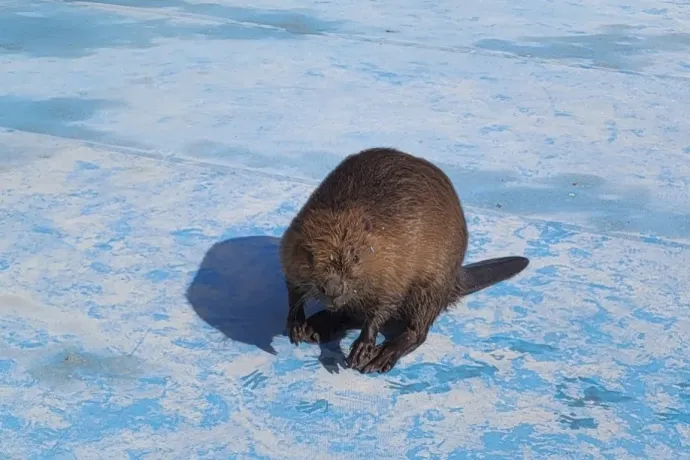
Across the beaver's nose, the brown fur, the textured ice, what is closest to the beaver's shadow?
the textured ice

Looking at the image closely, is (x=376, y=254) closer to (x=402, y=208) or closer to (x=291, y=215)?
(x=402, y=208)

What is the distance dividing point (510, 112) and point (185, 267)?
2400mm

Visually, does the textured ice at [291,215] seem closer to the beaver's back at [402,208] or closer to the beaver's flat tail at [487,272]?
the beaver's flat tail at [487,272]

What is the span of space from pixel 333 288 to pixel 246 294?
2.51ft

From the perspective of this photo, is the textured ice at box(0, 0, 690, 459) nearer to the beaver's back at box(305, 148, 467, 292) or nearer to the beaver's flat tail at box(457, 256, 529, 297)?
the beaver's flat tail at box(457, 256, 529, 297)

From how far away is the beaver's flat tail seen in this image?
3445 millimetres

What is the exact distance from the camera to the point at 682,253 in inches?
155

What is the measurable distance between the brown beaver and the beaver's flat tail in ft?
0.23

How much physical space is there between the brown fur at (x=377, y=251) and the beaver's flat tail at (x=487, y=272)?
10 cm

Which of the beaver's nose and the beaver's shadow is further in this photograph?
the beaver's shadow

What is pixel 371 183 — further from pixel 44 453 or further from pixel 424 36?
pixel 424 36

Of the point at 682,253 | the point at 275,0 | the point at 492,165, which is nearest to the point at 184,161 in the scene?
the point at 492,165

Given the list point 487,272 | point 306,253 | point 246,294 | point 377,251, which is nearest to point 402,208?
point 377,251

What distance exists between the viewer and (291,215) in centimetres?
412
